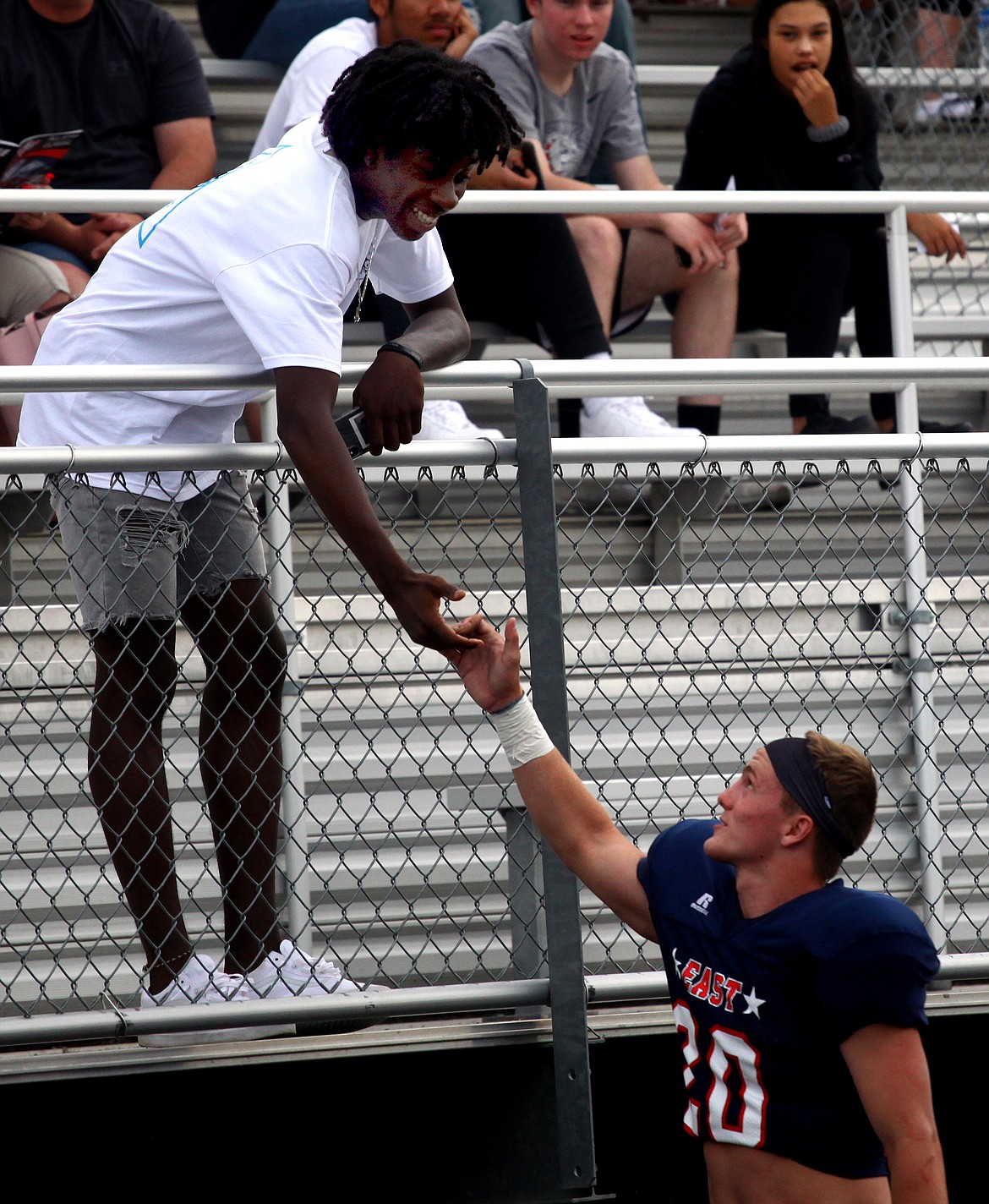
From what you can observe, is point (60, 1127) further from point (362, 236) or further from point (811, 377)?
point (811, 377)

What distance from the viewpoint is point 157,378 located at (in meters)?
2.31

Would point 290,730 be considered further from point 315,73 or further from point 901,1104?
point 315,73

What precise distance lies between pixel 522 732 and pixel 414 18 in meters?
2.73

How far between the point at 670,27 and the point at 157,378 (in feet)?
16.3

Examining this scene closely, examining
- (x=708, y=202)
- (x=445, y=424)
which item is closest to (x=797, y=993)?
(x=708, y=202)

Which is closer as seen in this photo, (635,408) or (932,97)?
(635,408)

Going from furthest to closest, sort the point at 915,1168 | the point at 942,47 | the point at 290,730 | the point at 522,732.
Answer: the point at 942,47
the point at 290,730
the point at 522,732
the point at 915,1168

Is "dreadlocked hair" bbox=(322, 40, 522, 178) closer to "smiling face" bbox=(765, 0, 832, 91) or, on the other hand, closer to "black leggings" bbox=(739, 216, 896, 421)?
"black leggings" bbox=(739, 216, 896, 421)

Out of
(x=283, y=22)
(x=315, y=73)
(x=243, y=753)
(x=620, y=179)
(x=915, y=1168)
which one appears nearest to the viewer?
(x=915, y=1168)

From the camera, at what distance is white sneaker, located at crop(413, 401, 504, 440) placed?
3791 millimetres

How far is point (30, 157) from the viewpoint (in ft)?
11.4

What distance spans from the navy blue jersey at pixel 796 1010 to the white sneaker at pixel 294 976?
68 centimetres

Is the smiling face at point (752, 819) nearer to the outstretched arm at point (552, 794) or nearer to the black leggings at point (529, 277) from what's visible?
the outstretched arm at point (552, 794)

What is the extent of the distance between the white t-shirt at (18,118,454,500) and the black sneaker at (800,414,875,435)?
5.43ft
